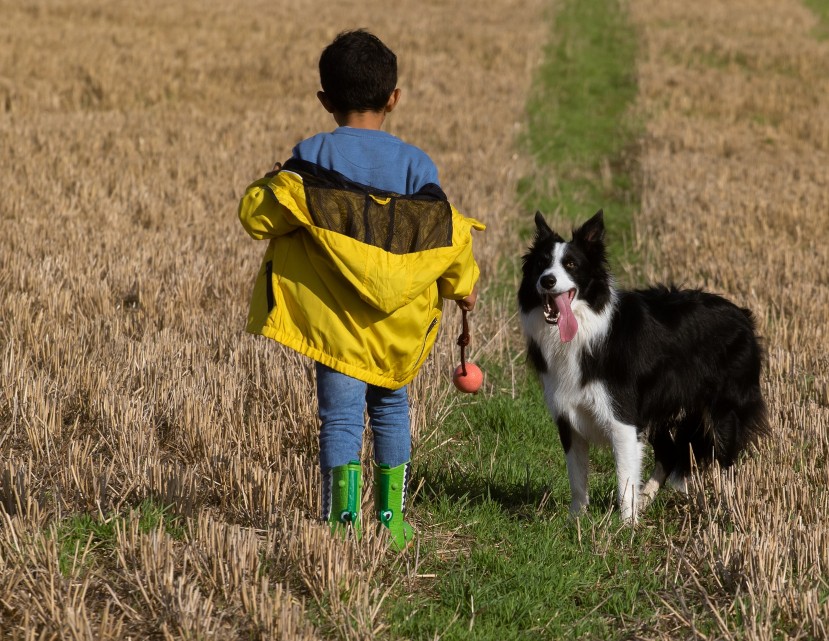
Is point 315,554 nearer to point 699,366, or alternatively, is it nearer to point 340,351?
point 340,351

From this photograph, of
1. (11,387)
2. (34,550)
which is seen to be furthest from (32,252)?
(34,550)

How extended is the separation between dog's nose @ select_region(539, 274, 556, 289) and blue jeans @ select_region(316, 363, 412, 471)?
2.47 feet

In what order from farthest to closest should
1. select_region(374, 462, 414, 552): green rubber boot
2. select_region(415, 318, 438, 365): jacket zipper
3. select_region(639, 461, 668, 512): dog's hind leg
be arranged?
select_region(639, 461, 668, 512): dog's hind leg < select_region(374, 462, 414, 552): green rubber boot < select_region(415, 318, 438, 365): jacket zipper

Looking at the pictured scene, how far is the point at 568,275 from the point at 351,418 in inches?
44.3

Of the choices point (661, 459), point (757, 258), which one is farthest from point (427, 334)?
point (757, 258)

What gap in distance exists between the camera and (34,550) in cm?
329

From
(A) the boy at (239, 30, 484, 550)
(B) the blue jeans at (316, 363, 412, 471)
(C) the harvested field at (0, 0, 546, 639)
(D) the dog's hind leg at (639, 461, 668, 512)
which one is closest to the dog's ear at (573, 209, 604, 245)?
(A) the boy at (239, 30, 484, 550)

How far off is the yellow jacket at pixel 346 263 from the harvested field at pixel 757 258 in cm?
137

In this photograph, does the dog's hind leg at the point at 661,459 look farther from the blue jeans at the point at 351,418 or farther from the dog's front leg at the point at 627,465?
the blue jeans at the point at 351,418

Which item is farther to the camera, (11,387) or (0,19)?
(0,19)

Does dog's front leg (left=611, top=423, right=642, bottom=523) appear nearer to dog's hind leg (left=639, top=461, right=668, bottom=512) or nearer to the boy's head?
dog's hind leg (left=639, top=461, right=668, bottom=512)

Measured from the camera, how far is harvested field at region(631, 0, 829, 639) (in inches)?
136

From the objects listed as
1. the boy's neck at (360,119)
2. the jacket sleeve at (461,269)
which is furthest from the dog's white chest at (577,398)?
the boy's neck at (360,119)

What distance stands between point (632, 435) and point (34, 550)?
2.40 metres
